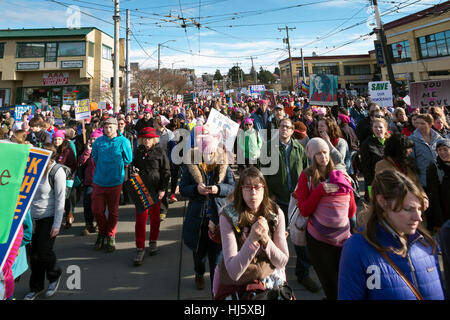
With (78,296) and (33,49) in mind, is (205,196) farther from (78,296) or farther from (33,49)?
(33,49)

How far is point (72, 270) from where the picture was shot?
376 cm

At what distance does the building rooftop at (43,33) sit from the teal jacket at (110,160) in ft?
103

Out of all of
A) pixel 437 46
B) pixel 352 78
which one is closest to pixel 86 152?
pixel 437 46

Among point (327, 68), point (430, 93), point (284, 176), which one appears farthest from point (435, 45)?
point (284, 176)

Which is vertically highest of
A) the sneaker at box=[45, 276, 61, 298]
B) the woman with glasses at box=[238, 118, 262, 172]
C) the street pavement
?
the woman with glasses at box=[238, 118, 262, 172]

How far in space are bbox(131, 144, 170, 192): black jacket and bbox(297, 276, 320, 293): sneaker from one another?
7.81 feet

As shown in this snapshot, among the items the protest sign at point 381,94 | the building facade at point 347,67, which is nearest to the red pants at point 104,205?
the protest sign at point 381,94

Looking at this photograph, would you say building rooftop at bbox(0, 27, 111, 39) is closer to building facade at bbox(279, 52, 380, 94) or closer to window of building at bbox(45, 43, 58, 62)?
window of building at bbox(45, 43, 58, 62)

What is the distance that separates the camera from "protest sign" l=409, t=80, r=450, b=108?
7.18m

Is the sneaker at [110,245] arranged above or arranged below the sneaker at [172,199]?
above

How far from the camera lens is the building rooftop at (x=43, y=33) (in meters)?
29.8

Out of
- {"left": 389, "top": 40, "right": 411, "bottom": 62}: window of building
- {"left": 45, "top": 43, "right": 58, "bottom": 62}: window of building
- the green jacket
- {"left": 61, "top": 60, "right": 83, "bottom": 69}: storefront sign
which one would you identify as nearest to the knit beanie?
the green jacket

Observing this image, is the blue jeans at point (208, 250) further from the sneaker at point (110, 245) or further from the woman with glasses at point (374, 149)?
the woman with glasses at point (374, 149)
